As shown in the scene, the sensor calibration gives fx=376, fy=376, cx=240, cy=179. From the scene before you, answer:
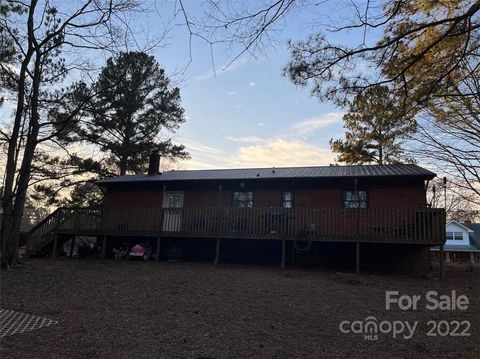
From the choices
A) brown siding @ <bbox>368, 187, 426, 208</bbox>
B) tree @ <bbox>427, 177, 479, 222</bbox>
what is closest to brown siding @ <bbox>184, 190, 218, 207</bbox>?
brown siding @ <bbox>368, 187, 426, 208</bbox>

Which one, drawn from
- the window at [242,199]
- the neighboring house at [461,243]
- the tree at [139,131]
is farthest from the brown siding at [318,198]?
the neighboring house at [461,243]

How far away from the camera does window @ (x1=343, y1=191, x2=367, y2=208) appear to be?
13805 millimetres

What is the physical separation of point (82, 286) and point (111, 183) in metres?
9.07

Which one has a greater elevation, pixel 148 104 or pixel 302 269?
pixel 148 104

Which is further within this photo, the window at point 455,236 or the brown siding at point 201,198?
the window at point 455,236

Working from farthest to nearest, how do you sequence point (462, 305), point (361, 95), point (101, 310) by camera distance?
point (462, 305)
point (101, 310)
point (361, 95)

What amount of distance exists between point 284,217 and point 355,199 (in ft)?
9.39

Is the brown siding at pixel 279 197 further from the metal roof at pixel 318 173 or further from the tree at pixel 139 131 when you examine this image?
the tree at pixel 139 131

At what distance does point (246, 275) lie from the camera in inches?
425

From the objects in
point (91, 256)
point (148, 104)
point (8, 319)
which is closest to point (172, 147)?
point (148, 104)

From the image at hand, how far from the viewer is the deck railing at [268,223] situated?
11828 millimetres

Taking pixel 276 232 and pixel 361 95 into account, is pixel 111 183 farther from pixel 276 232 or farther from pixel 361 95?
pixel 361 95

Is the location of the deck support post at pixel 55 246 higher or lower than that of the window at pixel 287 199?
lower

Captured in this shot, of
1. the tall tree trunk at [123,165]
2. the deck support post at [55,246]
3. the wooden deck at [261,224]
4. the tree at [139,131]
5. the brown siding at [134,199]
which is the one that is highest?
the tree at [139,131]
